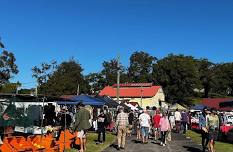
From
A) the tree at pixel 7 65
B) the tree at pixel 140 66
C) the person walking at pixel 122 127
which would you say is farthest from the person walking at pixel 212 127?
the tree at pixel 140 66

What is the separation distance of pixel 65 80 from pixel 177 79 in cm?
3155

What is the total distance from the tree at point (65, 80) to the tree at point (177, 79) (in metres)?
20.6

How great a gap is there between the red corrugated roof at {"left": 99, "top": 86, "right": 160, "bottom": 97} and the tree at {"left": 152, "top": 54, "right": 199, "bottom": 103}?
443 inches

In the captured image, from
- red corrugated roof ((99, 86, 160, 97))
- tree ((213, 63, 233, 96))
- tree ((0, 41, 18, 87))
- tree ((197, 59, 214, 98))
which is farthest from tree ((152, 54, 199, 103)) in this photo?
tree ((0, 41, 18, 87))

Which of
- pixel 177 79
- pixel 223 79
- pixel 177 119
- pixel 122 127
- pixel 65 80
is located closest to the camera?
pixel 122 127

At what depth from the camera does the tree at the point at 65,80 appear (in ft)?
296

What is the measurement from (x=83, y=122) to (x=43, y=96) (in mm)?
1962

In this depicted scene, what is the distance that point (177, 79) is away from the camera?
110 meters

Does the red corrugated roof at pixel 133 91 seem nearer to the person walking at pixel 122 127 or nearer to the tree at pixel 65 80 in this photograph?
the tree at pixel 65 80

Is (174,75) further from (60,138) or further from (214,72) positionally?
→ (60,138)

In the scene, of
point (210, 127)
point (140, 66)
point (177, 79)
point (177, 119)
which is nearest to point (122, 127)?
point (210, 127)

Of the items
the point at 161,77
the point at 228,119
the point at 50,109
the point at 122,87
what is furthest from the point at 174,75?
the point at 50,109

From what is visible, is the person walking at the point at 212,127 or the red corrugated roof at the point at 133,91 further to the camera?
the red corrugated roof at the point at 133,91

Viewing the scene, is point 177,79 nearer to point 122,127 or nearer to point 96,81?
point 96,81
